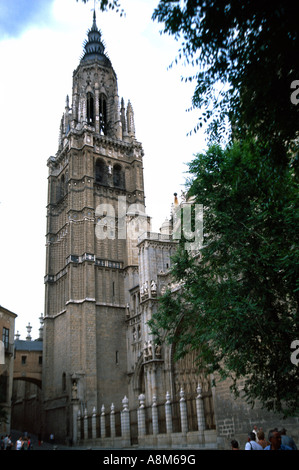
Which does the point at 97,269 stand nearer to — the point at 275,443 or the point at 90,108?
the point at 90,108

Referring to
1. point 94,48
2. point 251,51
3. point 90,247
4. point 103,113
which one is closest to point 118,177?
point 103,113

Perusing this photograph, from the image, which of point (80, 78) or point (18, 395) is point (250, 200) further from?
point (18, 395)

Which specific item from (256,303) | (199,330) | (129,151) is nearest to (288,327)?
(256,303)

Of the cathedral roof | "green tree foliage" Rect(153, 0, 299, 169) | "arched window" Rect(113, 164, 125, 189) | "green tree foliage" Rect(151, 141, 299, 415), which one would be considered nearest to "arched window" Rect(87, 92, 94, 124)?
the cathedral roof

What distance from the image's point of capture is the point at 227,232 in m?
13.9

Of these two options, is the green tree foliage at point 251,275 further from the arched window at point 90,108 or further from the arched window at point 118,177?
the arched window at point 90,108

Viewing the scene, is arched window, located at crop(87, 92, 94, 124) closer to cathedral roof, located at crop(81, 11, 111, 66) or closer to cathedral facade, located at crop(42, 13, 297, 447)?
cathedral facade, located at crop(42, 13, 297, 447)

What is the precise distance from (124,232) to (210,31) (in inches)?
1372

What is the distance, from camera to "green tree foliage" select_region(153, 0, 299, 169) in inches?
282

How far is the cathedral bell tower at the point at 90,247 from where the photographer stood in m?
36.2

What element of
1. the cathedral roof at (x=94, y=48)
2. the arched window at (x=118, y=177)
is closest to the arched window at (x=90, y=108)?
the cathedral roof at (x=94, y=48)

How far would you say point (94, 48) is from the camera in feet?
174

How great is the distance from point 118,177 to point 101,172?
1.92 metres

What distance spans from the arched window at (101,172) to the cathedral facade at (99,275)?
0.13 meters
